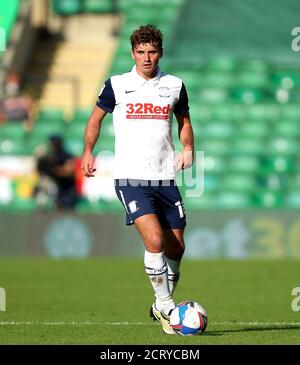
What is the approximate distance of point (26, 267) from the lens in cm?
1883

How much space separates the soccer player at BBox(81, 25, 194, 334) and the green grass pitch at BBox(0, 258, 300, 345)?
2.17ft

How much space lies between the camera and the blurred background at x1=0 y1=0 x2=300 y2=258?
20.5 m

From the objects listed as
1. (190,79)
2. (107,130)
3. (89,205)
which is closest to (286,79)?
(190,79)

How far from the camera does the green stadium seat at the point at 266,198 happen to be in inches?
913

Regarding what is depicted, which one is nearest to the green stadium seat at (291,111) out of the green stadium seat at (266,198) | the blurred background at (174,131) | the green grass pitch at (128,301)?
the blurred background at (174,131)

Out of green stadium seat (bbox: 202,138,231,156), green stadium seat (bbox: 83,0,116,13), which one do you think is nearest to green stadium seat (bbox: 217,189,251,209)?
green stadium seat (bbox: 202,138,231,156)

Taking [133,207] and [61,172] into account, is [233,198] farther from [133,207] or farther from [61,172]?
[133,207]

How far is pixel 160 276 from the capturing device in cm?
948

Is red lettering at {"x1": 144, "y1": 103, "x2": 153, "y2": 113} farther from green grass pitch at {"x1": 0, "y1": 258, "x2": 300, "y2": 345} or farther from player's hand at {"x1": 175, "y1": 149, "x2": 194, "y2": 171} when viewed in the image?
green grass pitch at {"x1": 0, "y1": 258, "x2": 300, "y2": 345}

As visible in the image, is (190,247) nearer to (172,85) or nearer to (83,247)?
(83,247)

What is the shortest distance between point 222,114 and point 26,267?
330 inches

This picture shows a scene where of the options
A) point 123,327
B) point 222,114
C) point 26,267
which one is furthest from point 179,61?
point 123,327

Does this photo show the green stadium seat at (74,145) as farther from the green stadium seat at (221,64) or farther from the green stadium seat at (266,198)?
the green stadium seat at (266,198)

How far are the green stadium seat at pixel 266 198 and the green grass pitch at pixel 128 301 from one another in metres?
3.71
